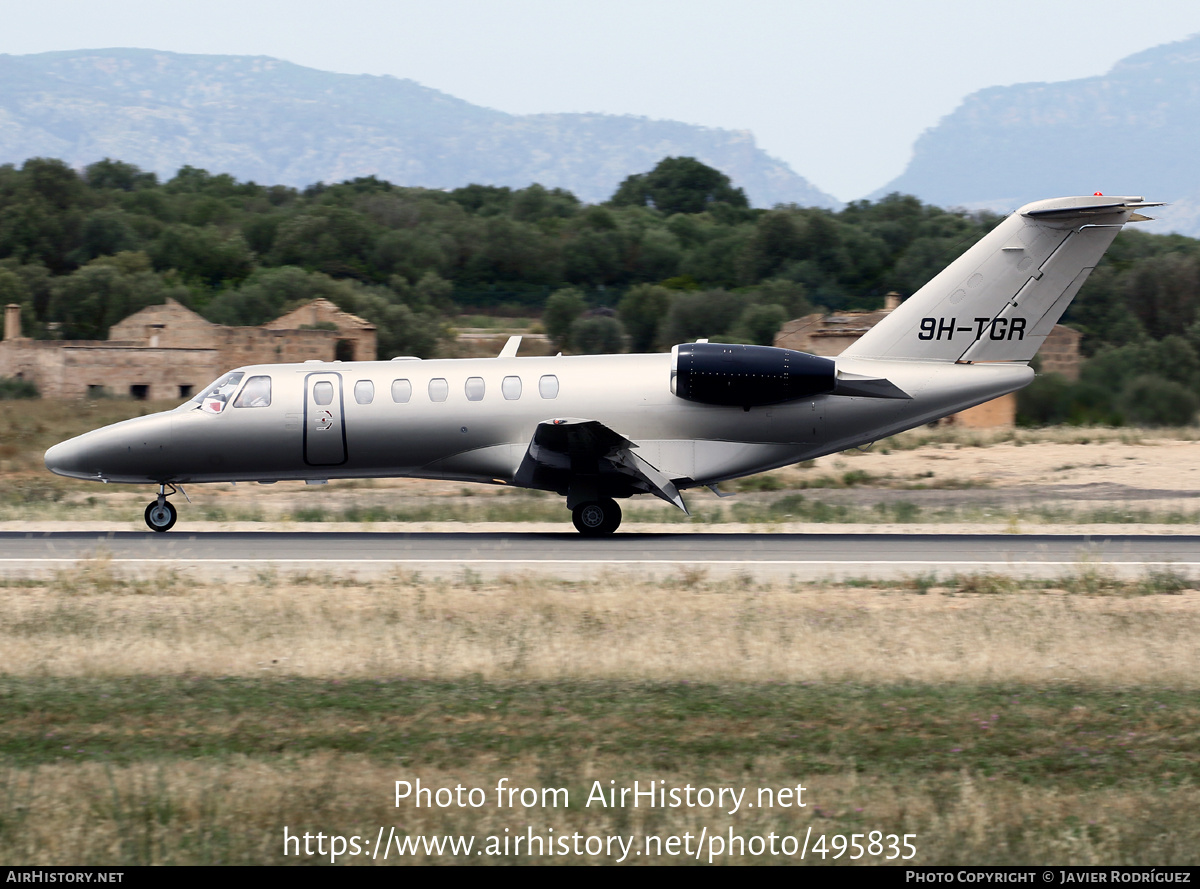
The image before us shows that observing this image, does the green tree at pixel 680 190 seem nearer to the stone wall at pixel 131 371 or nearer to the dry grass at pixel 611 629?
the stone wall at pixel 131 371

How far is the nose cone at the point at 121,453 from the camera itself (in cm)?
2120

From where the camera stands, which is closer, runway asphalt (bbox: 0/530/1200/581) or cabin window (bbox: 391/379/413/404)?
runway asphalt (bbox: 0/530/1200/581)

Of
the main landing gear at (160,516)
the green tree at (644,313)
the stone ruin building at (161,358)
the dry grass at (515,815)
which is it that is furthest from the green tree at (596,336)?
the dry grass at (515,815)

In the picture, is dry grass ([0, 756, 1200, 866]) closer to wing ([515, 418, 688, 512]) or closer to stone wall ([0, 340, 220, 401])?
wing ([515, 418, 688, 512])

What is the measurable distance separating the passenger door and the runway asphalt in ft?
4.25

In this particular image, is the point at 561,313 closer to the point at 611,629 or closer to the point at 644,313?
the point at 644,313

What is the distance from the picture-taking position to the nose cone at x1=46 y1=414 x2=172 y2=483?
2120 centimetres

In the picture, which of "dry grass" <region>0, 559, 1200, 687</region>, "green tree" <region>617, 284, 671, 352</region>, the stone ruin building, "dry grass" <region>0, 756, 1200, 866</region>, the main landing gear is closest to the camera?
"dry grass" <region>0, 756, 1200, 866</region>

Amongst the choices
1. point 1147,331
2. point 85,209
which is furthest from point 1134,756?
point 85,209

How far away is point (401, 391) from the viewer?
20.8 metres

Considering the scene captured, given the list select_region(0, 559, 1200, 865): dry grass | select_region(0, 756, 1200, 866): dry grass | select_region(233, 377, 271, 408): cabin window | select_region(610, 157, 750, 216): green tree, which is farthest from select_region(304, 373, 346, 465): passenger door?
select_region(610, 157, 750, 216): green tree

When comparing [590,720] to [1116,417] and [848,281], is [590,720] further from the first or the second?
[848,281]

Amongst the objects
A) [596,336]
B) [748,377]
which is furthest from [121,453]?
[596,336]

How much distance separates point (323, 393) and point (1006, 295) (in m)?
11.0
